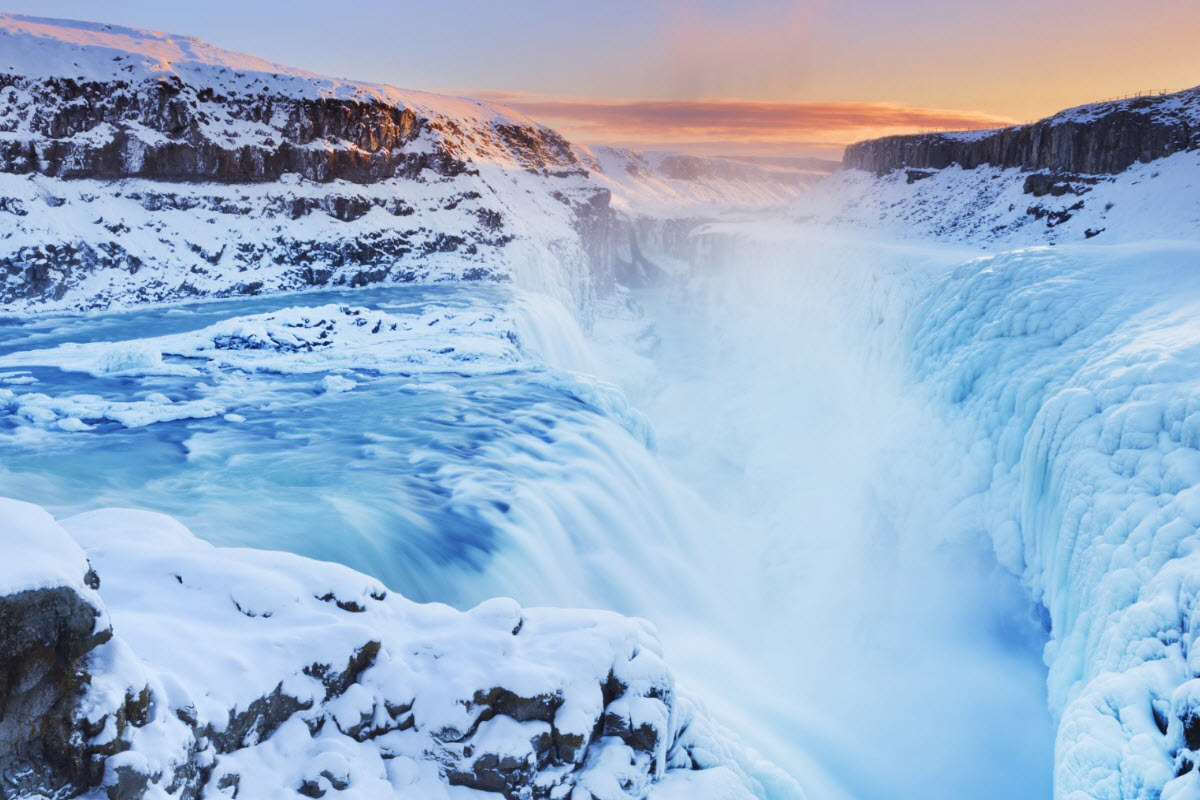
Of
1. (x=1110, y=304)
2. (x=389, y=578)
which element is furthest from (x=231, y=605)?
(x=1110, y=304)

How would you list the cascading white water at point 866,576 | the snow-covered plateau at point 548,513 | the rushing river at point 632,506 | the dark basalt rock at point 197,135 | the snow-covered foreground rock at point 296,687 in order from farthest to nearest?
the dark basalt rock at point 197,135
the rushing river at point 632,506
the cascading white water at point 866,576
the snow-covered plateau at point 548,513
the snow-covered foreground rock at point 296,687

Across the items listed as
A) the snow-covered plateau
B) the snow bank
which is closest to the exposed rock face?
the snow bank

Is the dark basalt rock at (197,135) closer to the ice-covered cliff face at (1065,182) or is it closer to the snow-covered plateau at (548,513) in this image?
the snow-covered plateau at (548,513)

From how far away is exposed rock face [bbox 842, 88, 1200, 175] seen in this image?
1542 inches

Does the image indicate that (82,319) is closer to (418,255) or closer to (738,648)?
(418,255)

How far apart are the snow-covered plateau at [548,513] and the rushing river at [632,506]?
3.5 inches

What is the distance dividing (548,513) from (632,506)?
7.88ft

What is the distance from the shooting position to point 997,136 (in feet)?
177

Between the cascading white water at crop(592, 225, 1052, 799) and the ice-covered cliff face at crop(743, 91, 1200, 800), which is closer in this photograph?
the ice-covered cliff face at crop(743, 91, 1200, 800)

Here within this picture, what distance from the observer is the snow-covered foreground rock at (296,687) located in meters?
3.39

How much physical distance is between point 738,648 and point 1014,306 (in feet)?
30.4

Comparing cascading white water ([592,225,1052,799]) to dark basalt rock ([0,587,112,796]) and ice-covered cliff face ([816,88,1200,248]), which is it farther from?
ice-covered cliff face ([816,88,1200,248])

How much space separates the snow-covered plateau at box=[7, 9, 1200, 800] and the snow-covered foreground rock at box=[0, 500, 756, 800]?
0.07ft

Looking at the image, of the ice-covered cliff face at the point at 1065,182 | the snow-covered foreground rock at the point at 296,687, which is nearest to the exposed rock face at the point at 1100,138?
the ice-covered cliff face at the point at 1065,182
